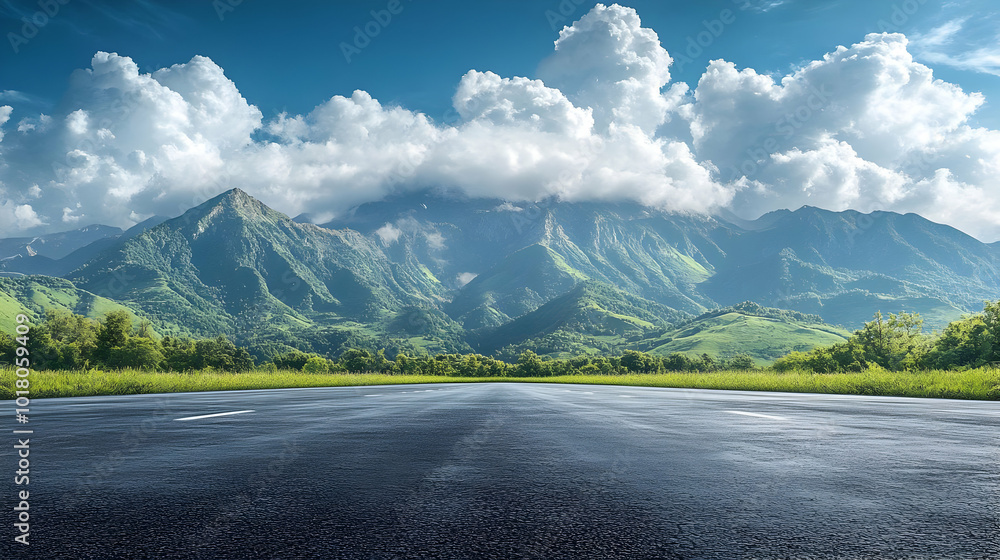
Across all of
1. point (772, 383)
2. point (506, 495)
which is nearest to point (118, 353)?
point (772, 383)

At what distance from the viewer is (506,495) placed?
414cm

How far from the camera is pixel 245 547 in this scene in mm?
2861

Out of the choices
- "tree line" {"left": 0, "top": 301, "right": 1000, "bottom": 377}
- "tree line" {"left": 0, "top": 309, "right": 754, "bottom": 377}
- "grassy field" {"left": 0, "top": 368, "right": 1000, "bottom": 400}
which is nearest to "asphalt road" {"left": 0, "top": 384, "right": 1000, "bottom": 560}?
"grassy field" {"left": 0, "top": 368, "right": 1000, "bottom": 400}

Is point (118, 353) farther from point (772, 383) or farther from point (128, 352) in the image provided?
point (772, 383)

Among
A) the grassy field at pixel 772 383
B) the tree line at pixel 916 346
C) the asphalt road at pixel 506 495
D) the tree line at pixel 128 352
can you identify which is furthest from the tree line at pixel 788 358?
the asphalt road at pixel 506 495

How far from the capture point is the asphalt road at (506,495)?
291 cm

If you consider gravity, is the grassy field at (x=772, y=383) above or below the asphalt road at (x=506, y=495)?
below

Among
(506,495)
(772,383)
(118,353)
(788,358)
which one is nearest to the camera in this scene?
(506,495)

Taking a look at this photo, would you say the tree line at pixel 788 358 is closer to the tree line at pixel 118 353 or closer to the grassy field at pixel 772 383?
the tree line at pixel 118 353

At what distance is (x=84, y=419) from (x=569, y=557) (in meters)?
10.5

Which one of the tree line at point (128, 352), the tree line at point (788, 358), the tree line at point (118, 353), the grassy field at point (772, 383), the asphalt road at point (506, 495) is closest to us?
the asphalt road at point (506, 495)

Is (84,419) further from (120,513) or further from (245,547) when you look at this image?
(245,547)

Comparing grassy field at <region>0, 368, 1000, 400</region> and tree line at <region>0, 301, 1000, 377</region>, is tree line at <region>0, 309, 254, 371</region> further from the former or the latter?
grassy field at <region>0, 368, 1000, 400</region>

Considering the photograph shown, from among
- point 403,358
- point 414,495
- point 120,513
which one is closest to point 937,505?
point 414,495
